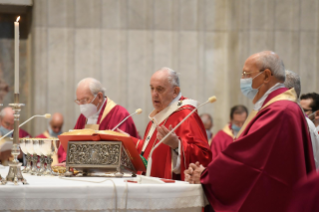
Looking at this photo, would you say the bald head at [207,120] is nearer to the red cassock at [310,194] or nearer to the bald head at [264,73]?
the bald head at [264,73]

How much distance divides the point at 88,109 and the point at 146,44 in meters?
3.23

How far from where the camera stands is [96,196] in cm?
292

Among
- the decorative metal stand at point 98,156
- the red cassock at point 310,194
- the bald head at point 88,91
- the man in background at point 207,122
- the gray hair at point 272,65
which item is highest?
the gray hair at point 272,65

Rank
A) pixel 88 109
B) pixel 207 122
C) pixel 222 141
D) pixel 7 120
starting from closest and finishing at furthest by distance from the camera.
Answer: pixel 88 109 → pixel 7 120 → pixel 222 141 → pixel 207 122

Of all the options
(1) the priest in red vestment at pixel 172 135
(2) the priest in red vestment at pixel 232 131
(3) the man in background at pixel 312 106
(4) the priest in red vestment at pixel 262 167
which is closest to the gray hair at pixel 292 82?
(3) the man in background at pixel 312 106

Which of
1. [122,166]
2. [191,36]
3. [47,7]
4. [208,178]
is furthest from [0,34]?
[208,178]

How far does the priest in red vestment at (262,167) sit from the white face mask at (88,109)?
2624mm

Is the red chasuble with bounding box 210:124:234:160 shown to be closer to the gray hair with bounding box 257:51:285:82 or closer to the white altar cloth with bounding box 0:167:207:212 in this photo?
the gray hair with bounding box 257:51:285:82

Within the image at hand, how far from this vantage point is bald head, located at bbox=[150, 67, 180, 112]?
473 centimetres

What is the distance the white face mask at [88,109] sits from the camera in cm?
560

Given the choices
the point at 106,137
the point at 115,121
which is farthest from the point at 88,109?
the point at 106,137

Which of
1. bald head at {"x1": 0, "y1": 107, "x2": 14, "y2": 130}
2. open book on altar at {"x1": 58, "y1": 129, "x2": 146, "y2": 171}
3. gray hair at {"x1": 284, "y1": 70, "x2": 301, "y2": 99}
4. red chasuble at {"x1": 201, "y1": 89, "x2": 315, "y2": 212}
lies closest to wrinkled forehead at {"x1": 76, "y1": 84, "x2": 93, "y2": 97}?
bald head at {"x1": 0, "y1": 107, "x2": 14, "y2": 130}

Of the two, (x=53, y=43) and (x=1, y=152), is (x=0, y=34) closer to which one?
(x=53, y=43)

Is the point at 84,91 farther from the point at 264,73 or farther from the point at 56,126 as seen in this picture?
the point at 264,73
